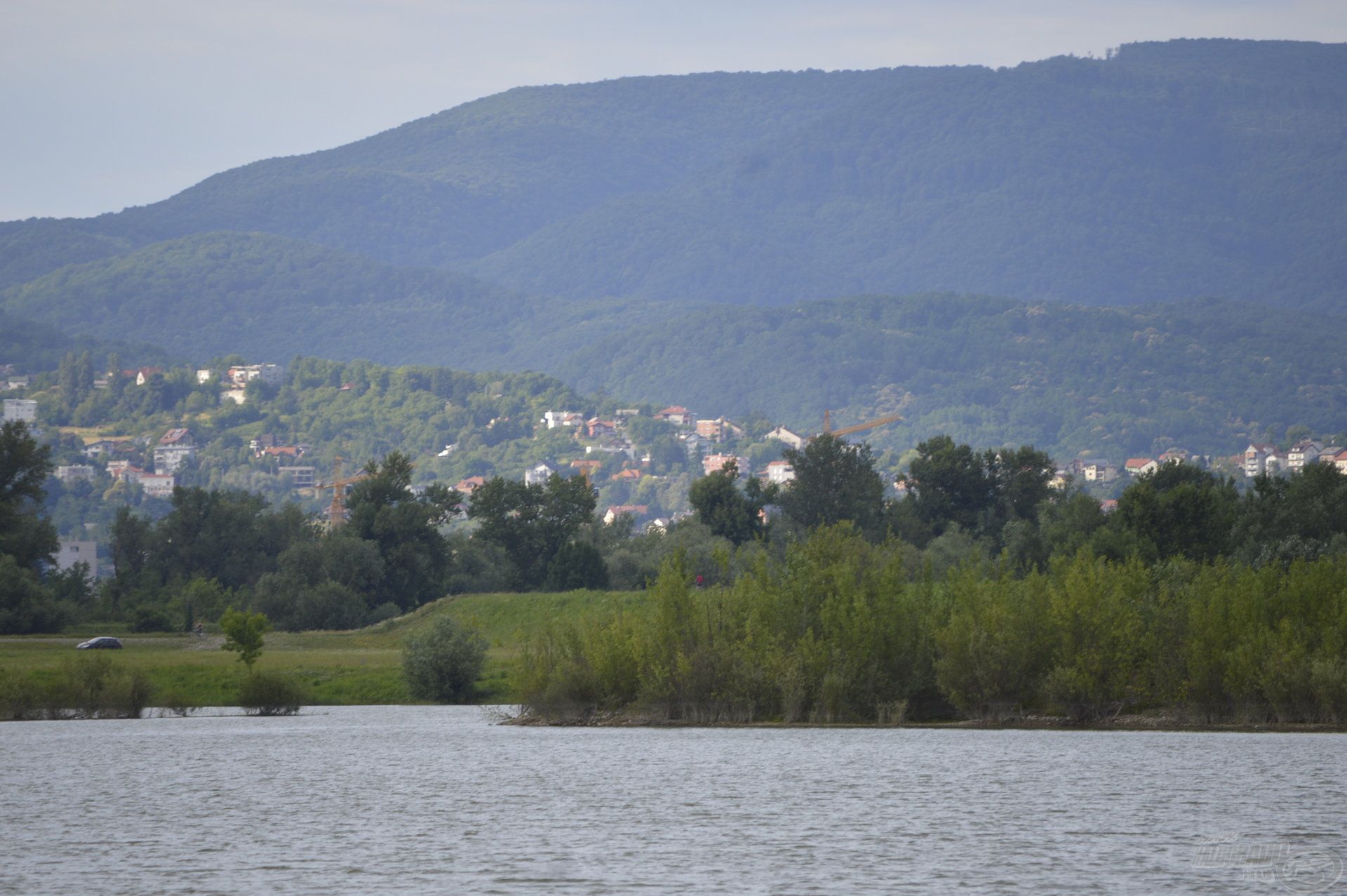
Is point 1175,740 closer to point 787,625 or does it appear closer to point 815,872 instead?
point 787,625

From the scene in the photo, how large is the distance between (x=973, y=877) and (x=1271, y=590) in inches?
1129

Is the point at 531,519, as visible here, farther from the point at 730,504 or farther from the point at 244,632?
the point at 244,632

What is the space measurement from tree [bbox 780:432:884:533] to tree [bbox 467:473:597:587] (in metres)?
14.1

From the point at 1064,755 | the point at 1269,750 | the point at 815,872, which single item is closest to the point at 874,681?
the point at 1064,755

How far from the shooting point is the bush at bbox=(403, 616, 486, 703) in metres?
71.2

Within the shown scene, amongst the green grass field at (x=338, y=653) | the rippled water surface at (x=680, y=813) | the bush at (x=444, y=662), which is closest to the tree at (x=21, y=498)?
the green grass field at (x=338, y=653)

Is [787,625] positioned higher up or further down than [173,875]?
higher up

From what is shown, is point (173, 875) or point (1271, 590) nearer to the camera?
point (173, 875)

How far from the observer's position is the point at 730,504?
116 meters

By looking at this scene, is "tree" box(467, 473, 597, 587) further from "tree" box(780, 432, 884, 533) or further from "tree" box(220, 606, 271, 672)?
"tree" box(220, 606, 271, 672)

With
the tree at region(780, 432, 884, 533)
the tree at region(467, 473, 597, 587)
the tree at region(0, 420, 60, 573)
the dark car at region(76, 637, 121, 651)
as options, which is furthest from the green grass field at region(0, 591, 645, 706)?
the tree at region(780, 432, 884, 533)

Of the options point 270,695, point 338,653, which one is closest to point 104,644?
point 338,653

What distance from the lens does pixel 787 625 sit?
2205 inches

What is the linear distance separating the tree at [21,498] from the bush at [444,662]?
38.0 m
